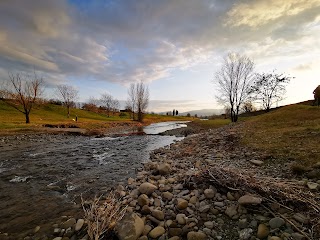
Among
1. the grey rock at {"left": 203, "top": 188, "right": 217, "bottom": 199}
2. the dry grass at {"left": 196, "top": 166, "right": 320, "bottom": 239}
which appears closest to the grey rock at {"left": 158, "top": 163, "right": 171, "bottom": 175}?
the dry grass at {"left": 196, "top": 166, "right": 320, "bottom": 239}

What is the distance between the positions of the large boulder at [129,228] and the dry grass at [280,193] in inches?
97.5

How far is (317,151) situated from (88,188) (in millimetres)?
8688

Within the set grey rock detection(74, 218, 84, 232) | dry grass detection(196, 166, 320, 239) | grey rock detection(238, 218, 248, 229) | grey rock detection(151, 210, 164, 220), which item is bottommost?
grey rock detection(74, 218, 84, 232)

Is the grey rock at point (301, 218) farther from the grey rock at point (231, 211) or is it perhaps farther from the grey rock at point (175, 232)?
the grey rock at point (175, 232)

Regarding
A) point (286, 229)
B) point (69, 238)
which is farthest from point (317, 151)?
point (69, 238)

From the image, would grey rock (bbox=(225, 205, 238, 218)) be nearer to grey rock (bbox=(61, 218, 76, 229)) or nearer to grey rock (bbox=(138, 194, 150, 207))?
grey rock (bbox=(138, 194, 150, 207))

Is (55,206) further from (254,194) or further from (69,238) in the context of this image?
(254,194)

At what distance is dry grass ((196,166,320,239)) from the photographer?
360 cm

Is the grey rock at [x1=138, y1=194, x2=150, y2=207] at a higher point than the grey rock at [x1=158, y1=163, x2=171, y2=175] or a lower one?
lower

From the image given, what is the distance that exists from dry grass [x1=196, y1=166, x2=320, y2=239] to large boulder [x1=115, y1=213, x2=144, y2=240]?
8.13 feet

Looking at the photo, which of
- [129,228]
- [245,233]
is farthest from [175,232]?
[245,233]

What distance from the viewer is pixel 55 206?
566 centimetres

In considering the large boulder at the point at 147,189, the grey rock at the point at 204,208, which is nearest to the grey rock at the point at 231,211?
the grey rock at the point at 204,208

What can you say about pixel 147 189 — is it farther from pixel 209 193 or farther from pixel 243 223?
pixel 243 223
